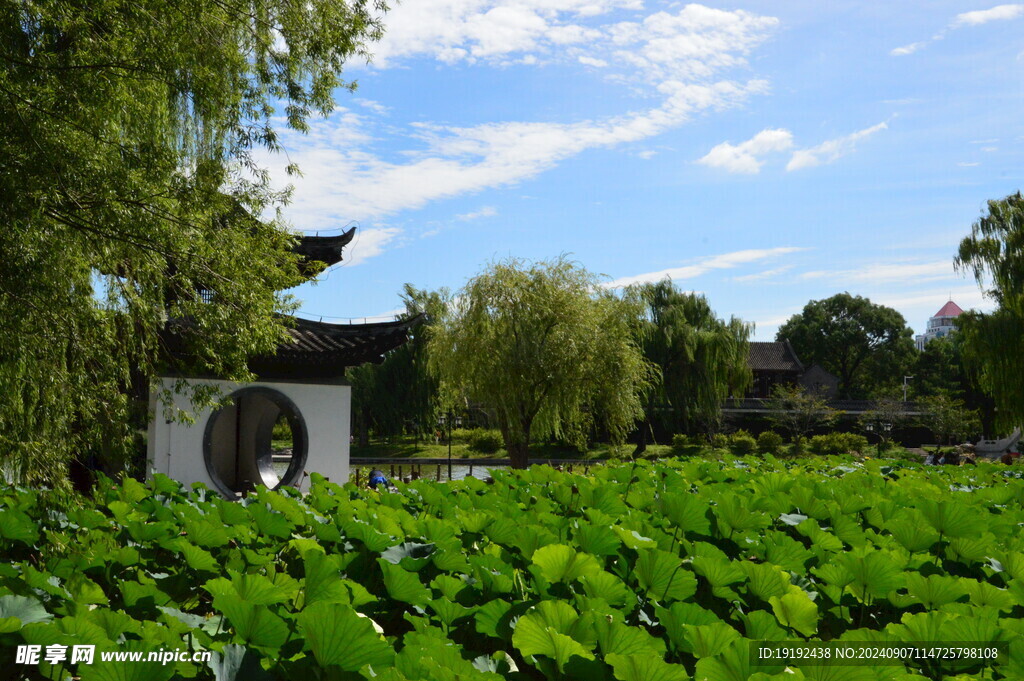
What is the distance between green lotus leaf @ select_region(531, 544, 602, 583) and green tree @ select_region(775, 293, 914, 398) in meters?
49.4

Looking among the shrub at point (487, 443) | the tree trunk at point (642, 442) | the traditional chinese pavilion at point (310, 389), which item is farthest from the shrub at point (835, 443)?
the traditional chinese pavilion at point (310, 389)

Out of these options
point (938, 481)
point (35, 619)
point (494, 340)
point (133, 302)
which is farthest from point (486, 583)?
point (494, 340)

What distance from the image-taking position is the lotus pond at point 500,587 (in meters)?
1.48

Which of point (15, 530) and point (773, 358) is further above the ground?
point (773, 358)

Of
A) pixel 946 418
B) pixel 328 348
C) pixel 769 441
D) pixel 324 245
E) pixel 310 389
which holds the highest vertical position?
pixel 324 245

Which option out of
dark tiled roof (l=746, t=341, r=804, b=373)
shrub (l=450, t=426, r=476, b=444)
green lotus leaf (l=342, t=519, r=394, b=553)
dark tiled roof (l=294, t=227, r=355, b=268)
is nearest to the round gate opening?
dark tiled roof (l=294, t=227, r=355, b=268)

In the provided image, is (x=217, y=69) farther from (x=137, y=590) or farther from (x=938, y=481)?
(x=938, y=481)

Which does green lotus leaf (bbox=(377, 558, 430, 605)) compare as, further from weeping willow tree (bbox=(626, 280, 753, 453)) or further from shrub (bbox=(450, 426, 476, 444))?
shrub (bbox=(450, 426, 476, 444))

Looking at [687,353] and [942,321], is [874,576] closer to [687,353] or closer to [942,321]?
[687,353]

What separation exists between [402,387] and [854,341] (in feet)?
106

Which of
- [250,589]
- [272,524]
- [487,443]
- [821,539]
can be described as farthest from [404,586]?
[487,443]

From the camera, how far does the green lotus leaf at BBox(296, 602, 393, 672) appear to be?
140cm

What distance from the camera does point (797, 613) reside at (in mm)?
1817

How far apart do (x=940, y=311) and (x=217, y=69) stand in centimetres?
12736
